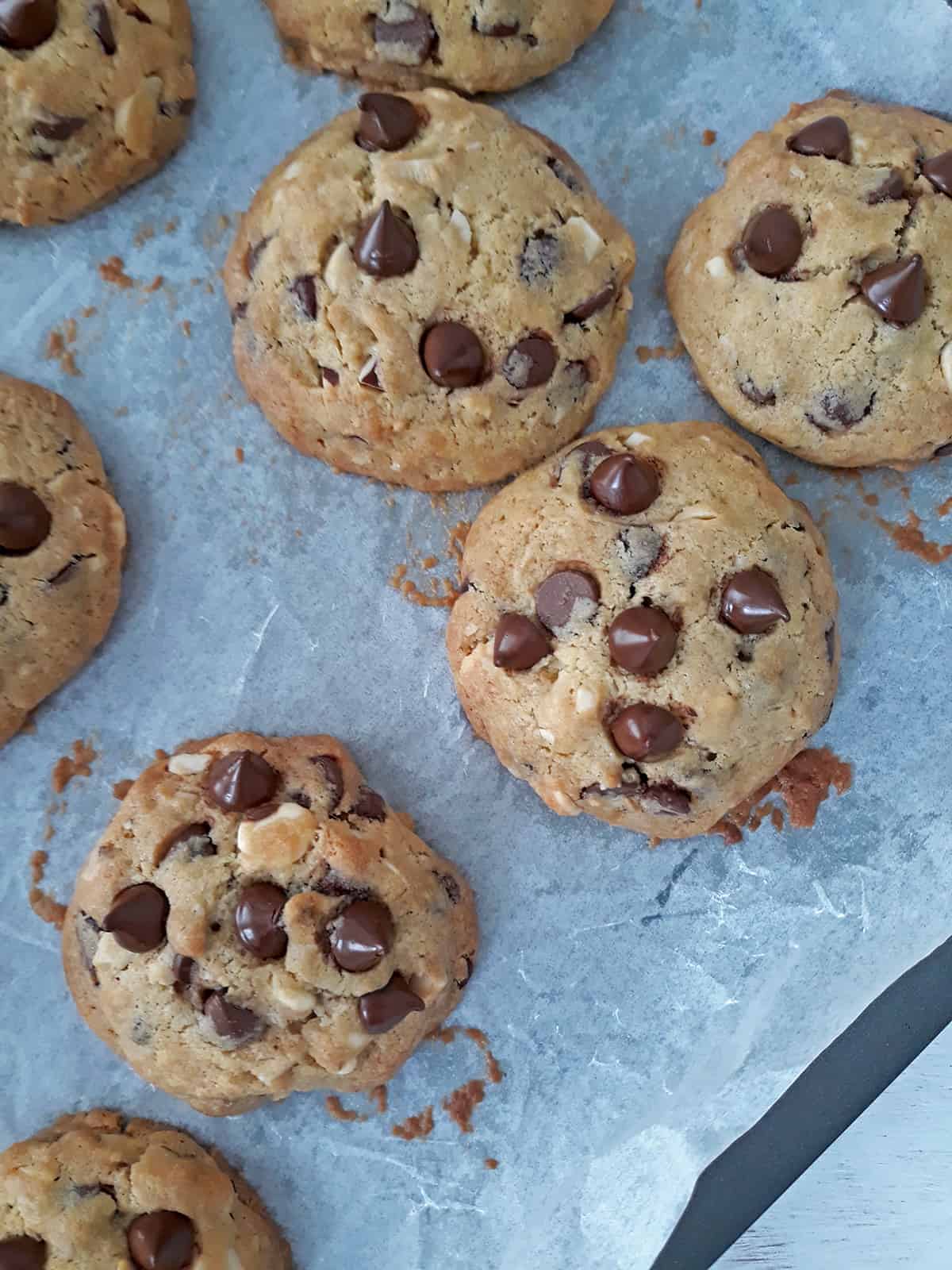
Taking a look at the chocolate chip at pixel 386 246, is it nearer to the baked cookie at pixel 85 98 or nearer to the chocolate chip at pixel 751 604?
the baked cookie at pixel 85 98

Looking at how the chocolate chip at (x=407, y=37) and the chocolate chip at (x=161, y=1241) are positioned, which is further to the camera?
the chocolate chip at (x=407, y=37)

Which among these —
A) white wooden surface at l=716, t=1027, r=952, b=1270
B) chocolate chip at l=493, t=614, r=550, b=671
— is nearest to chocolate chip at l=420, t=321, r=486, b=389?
chocolate chip at l=493, t=614, r=550, b=671

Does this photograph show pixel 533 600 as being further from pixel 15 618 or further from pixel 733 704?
pixel 15 618

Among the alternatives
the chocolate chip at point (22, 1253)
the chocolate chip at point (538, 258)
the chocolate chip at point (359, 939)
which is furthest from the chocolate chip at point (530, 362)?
the chocolate chip at point (22, 1253)

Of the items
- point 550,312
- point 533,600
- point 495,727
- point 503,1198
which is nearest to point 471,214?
point 550,312

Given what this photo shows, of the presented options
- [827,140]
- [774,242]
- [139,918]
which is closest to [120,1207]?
[139,918]

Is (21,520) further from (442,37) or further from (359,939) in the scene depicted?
(442,37)

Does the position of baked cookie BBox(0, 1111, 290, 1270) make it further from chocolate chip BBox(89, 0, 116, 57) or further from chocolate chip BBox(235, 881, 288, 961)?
chocolate chip BBox(89, 0, 116, 57)
